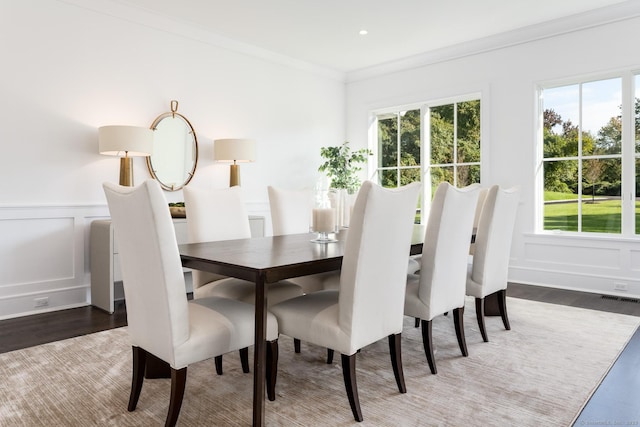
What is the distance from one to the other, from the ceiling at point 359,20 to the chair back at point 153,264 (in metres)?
2.94

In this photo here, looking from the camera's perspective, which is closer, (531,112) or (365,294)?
(365,294)

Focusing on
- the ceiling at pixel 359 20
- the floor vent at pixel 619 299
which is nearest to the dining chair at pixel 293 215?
the ceiling at pixel 359 20

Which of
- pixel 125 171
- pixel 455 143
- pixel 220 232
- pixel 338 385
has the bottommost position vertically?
pixel 338 385

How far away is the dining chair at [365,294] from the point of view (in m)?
1.82

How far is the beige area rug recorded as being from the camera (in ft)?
6.13

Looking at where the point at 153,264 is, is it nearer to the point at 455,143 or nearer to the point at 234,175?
the point at 234,175

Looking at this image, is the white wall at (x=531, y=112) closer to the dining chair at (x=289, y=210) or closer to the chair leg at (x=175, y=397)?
the dining chair at (x=289, y=210)

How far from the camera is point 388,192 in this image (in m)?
1.90

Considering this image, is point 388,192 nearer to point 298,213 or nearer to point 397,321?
point 397,321

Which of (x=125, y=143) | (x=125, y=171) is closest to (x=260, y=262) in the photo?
(x=125, y=143)

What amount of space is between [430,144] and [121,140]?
12.1 ft

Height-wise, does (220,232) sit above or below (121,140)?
below

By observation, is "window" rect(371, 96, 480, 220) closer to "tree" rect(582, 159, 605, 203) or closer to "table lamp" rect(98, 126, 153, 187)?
"tree" rect(582, 159, 605, 203)

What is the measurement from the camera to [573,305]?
12.5 feet
